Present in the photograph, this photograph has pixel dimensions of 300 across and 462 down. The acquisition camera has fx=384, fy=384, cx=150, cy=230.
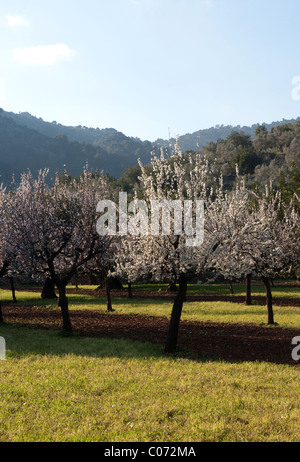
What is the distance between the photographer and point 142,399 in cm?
1009

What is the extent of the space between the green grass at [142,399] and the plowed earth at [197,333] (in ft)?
7.07

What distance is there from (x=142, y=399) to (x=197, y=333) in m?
11.8

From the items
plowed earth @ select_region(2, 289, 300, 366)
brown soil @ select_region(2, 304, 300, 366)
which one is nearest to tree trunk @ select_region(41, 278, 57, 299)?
plowed earth @ select_region(2, 289, 300, 366)

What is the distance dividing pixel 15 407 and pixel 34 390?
52.3 inches

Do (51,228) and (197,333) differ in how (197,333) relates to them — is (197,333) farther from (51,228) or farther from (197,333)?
(51,228)

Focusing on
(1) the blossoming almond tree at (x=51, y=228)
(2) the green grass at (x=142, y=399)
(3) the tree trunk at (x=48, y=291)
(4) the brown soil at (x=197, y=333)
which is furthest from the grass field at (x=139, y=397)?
(3) the tree trunk at (x=48, y=291)

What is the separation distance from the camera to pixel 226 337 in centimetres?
2019

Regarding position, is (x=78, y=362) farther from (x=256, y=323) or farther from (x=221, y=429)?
(x=256, y=323)

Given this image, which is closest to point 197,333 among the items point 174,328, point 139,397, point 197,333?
point 197,333

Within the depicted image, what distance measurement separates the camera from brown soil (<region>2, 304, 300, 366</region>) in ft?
53.8

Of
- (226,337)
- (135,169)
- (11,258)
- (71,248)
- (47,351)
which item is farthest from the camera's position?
(135,169)

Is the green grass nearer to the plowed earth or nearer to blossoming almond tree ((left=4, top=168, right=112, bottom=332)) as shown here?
the plowed earth

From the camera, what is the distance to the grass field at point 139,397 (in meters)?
8.15
